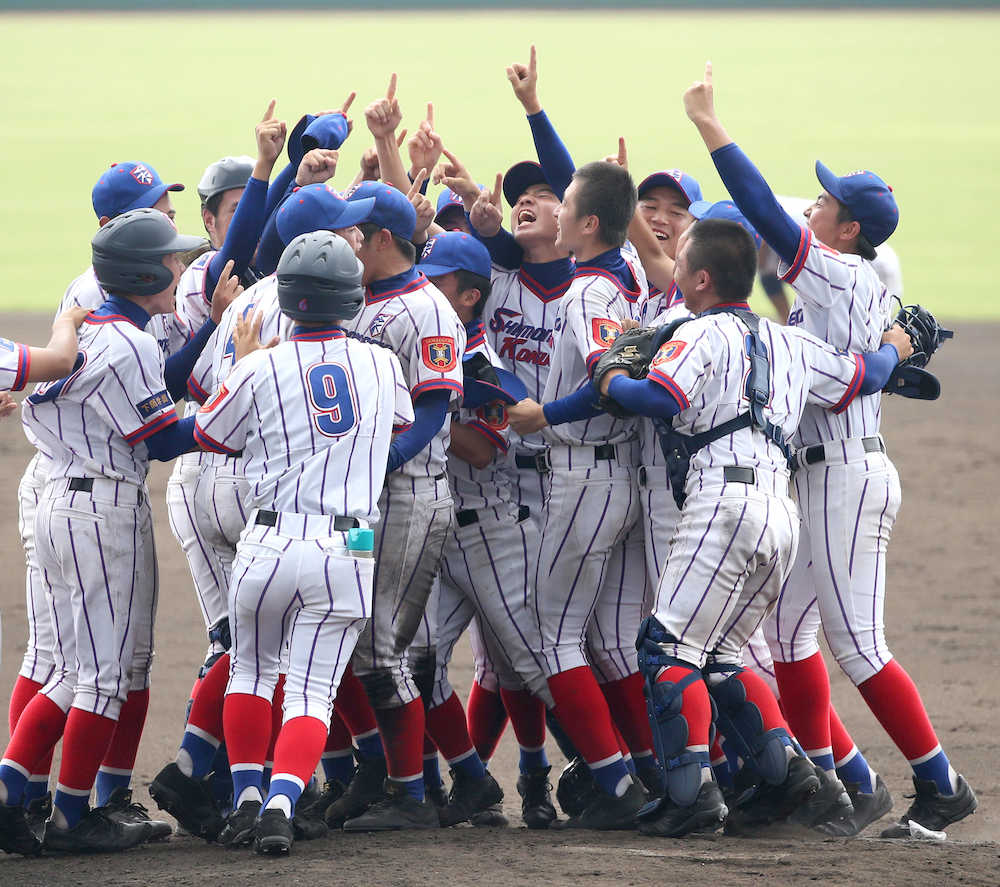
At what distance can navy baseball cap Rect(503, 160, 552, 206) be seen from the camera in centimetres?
434

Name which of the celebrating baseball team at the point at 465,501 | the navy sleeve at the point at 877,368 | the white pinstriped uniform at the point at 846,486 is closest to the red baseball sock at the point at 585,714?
the celebrating baseball team at the point at 465,501

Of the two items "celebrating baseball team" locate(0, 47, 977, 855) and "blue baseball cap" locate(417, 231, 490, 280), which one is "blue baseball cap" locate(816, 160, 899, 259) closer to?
"celebrating baseball team" locate(0, 47, 977, 855)

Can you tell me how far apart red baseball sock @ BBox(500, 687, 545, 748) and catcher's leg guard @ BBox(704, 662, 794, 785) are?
0.80m

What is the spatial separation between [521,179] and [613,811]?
1.90 metres

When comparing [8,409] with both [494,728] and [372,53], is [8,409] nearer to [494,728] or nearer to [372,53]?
[494,728]

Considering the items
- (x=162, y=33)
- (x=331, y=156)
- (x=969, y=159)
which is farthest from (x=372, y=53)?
(x=331, y=156)

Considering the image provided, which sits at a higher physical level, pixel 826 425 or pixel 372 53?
pixel 372 53

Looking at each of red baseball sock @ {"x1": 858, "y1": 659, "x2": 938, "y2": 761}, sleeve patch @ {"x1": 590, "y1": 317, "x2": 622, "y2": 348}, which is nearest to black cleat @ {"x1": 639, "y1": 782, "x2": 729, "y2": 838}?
red baseball sock @ {"x1": 858, "y1": 659, "x2": 938, "y2": 761}

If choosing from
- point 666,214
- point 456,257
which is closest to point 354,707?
point 456,257

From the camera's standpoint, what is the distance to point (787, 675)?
158 inches

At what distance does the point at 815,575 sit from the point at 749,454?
545 millimetres

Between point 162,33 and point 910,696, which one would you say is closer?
point 910,696

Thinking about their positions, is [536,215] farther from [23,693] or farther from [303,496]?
[23,693]

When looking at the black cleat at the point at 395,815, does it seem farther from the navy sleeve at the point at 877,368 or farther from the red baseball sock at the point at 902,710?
the navy sleeve at the point at 877,368
